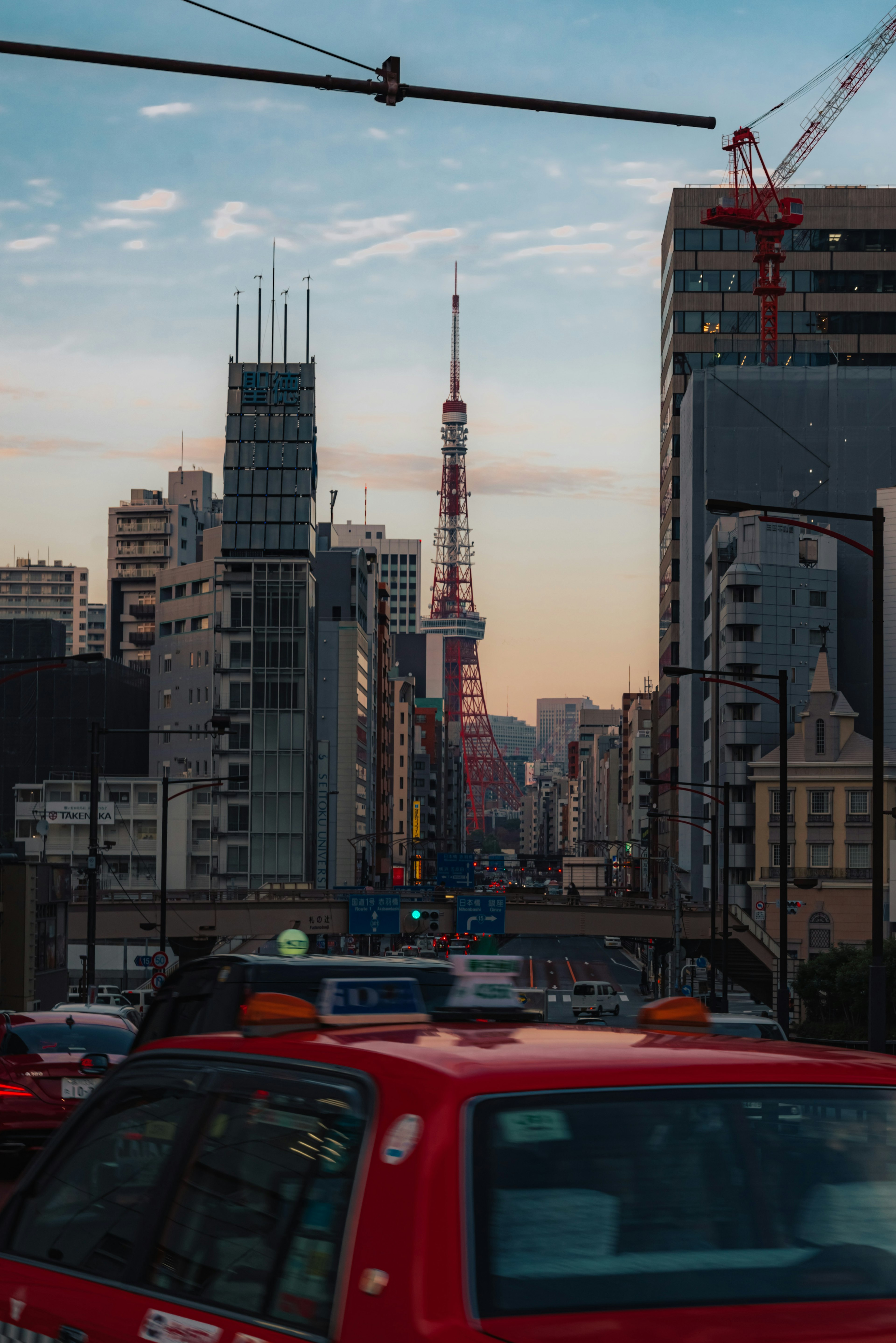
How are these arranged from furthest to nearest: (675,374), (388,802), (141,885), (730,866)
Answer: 1. (388,802)
2. (675,374)
3. (141,885)
4. (730,866)

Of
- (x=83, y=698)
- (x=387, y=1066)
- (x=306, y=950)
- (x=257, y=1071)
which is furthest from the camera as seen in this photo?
(x=83, y=698)

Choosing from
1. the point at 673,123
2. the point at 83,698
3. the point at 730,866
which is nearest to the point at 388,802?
the point at 83,698

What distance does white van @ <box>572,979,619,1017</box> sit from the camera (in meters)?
67.7

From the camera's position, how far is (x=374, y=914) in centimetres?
7169

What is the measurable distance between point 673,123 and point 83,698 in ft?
423

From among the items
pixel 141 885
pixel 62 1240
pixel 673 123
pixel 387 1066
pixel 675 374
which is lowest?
pixel 141 885

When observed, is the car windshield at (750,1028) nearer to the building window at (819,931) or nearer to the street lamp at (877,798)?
the street lamp at (877,798)

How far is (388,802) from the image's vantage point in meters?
178

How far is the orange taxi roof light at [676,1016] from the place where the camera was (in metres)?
4.88

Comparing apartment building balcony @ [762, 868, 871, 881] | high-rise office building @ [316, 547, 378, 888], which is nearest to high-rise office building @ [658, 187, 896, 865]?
high-rise office building @ [316, 547, 378, 888]

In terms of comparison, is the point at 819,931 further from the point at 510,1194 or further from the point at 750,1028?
the point at 510,1194

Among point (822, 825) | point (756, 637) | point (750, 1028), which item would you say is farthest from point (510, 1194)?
point (756, 637)

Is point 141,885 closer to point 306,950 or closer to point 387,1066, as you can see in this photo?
point 306,950

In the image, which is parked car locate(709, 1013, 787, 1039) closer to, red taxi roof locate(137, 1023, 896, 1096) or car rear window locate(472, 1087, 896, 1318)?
red taxi roof locate(137, 1023, 896, 1096)
